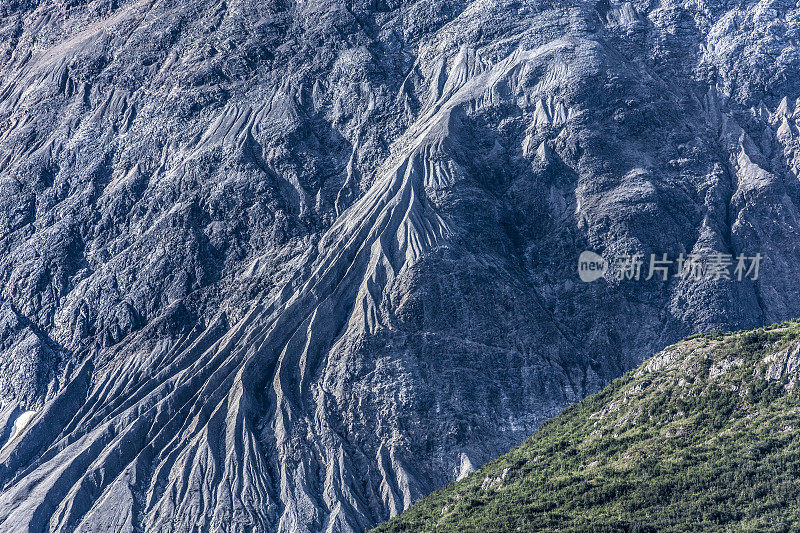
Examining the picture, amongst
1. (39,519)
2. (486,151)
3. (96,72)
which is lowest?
(39,519)

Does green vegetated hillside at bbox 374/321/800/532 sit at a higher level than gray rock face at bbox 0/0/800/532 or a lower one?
lower

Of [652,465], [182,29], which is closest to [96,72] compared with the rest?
[182,29]

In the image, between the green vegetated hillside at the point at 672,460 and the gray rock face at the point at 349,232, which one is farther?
the gray rock face at the point at 349,232

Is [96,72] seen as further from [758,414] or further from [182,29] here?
[758,414]

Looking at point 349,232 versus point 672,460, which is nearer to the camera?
point 672,460

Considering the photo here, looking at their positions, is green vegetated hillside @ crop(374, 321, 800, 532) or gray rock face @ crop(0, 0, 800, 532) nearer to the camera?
green vegetated hillside @ crop(374, 321, 800, 532)
